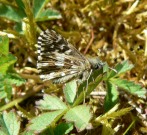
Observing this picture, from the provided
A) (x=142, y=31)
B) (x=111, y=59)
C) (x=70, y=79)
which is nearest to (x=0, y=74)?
(x=70, y=79)

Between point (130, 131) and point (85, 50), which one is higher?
point (85, 50)

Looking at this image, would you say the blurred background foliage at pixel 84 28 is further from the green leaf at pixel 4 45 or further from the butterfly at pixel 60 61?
the green leaf at pixel 4 45

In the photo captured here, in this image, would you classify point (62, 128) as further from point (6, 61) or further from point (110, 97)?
point (6, 61)

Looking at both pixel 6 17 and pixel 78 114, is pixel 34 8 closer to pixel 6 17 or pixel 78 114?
pixel 6 17

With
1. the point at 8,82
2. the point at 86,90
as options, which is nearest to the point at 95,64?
the point at 86,90

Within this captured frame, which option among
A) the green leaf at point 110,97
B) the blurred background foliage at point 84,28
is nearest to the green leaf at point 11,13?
the blurred background foliage at point 84,28

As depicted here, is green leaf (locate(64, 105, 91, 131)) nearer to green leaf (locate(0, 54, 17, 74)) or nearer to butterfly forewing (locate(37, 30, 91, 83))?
butterfly forewing (locate(37, 30, 91, 83))
